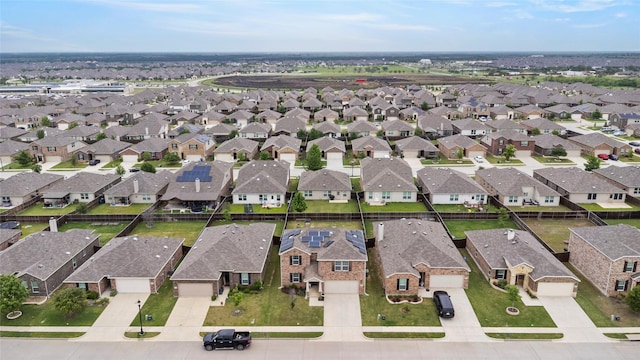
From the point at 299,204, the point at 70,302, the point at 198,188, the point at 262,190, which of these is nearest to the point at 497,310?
the point at 299,204

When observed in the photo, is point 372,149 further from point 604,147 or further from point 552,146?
point 604,147

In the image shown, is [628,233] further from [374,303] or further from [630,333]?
[374,303]

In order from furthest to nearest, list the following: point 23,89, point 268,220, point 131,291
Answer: point 23,89 < point 268,220 < point 131,291

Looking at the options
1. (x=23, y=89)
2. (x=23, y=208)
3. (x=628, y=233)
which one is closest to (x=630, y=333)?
(x=628, y=233)

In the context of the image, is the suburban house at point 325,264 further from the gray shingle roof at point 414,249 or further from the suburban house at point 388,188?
the suburban house at point 388,188

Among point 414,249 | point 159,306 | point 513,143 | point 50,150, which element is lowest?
point 159,306

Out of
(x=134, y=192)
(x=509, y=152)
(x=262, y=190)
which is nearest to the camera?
(x=262, y=190)

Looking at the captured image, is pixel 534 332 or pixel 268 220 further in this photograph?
pixel 268 220
